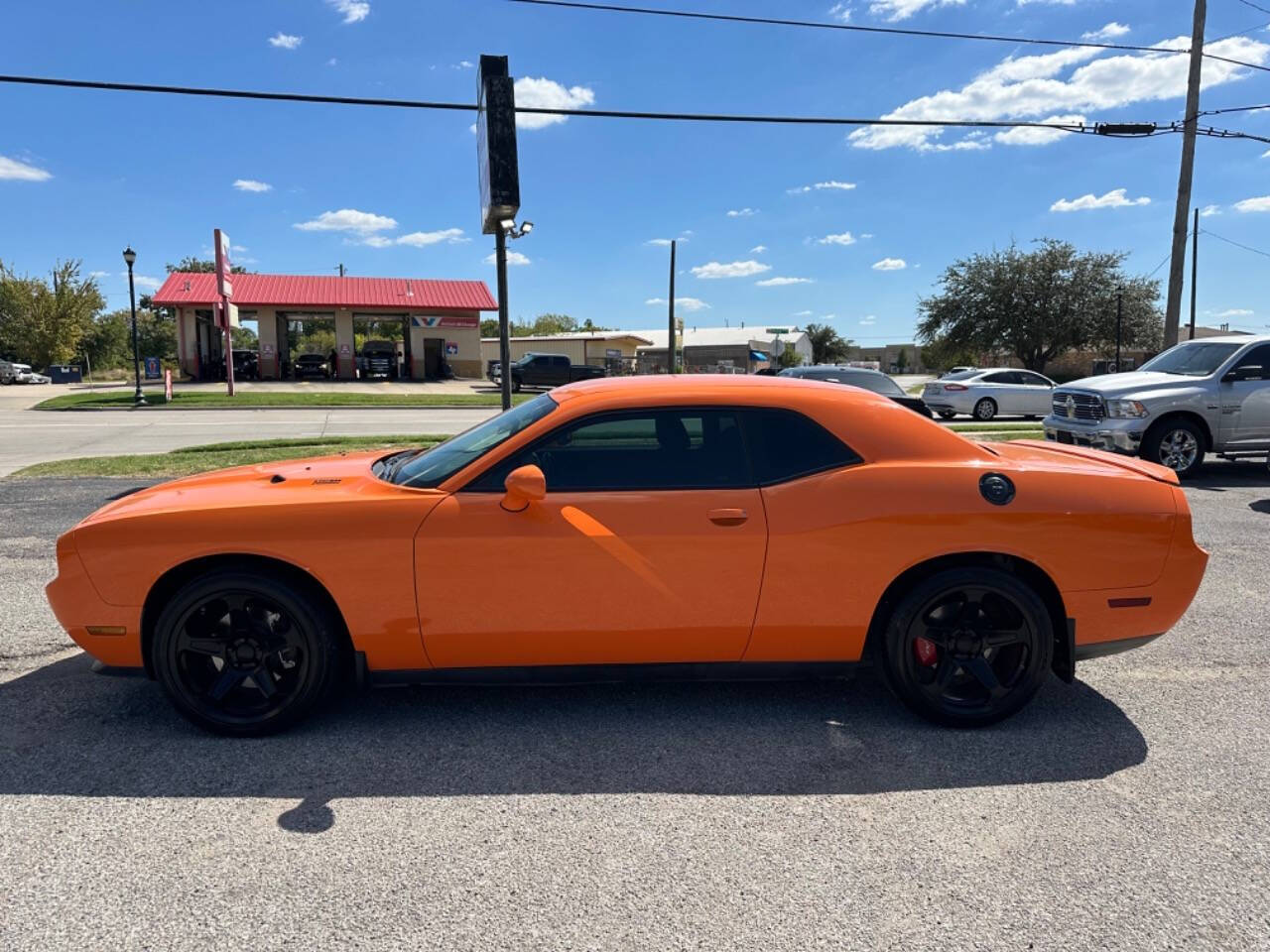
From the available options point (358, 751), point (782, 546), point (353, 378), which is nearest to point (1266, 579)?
point (782, 546)

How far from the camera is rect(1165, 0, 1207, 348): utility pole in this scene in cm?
1689

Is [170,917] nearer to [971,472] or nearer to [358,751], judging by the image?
[358,751]

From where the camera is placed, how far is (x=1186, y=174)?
17156 millimetres

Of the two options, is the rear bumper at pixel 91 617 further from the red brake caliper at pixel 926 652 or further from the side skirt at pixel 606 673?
the red brake caliper at pixel 926 652

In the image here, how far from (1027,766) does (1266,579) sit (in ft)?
13.1

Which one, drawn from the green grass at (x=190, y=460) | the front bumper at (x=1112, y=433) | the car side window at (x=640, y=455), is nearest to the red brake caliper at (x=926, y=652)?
the car side window at (x=640, y=455)

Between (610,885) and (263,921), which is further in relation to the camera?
(610,885)

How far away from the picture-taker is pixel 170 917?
234 cm

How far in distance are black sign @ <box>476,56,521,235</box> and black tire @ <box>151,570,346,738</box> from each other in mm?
8609

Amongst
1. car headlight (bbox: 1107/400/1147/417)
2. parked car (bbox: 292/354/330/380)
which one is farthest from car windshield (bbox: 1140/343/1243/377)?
parked car (bbox: 292/354/330/380)

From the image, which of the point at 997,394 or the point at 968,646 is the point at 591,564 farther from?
the point at 997,394

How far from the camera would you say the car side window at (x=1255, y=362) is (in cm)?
1031

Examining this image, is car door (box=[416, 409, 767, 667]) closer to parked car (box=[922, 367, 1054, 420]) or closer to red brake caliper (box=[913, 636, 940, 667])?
red brake caliper (box=[913, 636, 940, 667])

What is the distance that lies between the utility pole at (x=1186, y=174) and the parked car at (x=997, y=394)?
443 cm
